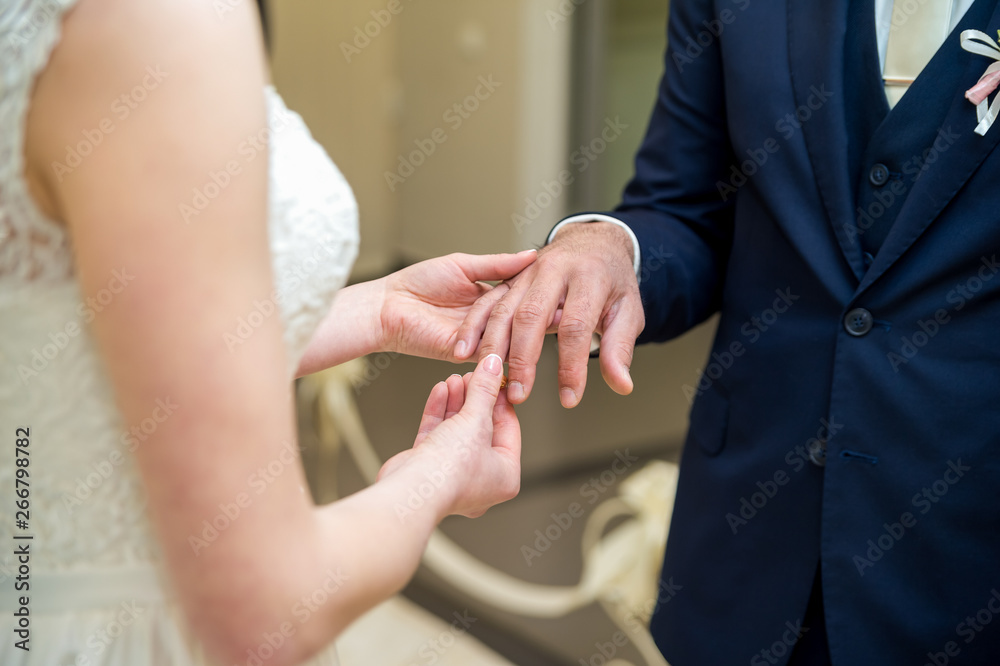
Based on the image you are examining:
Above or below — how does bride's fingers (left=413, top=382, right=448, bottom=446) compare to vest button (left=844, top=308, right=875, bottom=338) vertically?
below

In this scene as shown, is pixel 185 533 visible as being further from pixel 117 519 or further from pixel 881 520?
pixel 881 520

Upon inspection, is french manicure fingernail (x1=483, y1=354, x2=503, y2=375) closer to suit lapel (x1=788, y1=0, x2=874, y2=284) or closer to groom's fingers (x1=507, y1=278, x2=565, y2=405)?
groom's fingers (x1=507, y1=278, x2=565, y2=405)

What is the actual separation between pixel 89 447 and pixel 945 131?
955 mm

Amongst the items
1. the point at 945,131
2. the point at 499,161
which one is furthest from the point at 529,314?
the point at 499,161

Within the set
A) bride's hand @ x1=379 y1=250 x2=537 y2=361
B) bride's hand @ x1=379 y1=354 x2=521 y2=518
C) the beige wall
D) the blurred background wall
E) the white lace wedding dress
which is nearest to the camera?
the white lace wedding dress

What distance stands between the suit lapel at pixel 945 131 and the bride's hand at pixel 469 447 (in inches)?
19.7

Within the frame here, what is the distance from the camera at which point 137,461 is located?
1.85ft

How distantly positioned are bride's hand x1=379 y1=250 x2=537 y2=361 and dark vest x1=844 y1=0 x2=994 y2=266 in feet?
1.46

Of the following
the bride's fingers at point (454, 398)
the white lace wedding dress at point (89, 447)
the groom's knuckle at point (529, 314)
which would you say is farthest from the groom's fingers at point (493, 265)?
the white lace wedding dress at point (89, 447)

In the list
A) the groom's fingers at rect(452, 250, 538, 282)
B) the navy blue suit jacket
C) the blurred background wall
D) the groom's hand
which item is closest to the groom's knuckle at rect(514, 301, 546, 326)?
the groom's hand

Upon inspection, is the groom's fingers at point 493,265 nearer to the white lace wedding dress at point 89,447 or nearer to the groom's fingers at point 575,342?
the groom's fingers at point 575,342

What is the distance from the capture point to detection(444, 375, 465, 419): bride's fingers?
955 millimetres

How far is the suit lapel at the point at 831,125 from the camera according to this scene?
1024 mm

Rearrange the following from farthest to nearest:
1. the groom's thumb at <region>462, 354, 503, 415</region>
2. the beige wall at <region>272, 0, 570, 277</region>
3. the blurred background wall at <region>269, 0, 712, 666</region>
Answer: the beige wall at <region>272, 0, 570, 277</region> < the blurred background wall at <region>269, 0, 712, 666</region> < the groom's thumb at <region>462, 354, 503, 415</region>
